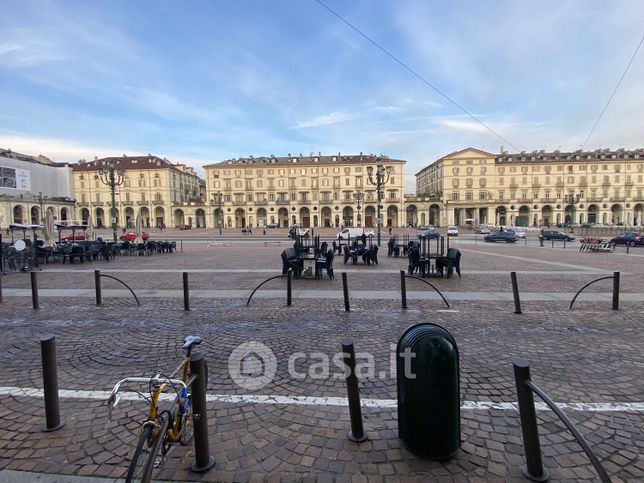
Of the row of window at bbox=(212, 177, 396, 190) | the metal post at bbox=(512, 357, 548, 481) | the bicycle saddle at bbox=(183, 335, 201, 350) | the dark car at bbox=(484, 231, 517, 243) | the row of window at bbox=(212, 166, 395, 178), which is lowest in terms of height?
the dark car at bbox=(484, 231, 517, 243)

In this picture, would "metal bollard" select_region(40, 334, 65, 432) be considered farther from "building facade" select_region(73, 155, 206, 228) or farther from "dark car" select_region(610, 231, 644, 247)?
"building facade" select_region(73, 155, 206, 228)

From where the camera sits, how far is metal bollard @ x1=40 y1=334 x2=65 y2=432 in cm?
319

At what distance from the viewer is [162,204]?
91.6 m

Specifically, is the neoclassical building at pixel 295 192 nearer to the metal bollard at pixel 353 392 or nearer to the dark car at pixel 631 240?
the dark car at pixel 631 240

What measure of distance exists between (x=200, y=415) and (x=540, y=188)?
107 metres

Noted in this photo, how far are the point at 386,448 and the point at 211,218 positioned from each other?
9295 cm

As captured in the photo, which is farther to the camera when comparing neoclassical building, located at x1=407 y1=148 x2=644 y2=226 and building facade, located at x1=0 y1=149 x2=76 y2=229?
neoclassical building, located at x1=407 y1=148 x2=644 y2=226

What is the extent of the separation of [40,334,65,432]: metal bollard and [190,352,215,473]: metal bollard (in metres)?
1.61

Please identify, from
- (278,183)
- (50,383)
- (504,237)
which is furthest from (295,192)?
(50,383)

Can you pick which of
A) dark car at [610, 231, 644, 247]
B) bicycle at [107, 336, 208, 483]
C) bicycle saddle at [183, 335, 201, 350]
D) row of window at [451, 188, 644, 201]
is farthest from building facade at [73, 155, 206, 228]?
bicycle at [107, 336, 208, 483]

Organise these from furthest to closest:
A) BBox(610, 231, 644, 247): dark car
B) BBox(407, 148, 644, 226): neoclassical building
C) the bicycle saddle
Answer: BBox(407, 148, 644, 226): neoclassical building → BBox(610, 231, 644, 247): dark car → the bicycle saddle

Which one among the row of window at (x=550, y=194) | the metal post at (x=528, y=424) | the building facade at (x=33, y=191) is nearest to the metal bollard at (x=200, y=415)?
the metal post at (x=528, y=424)

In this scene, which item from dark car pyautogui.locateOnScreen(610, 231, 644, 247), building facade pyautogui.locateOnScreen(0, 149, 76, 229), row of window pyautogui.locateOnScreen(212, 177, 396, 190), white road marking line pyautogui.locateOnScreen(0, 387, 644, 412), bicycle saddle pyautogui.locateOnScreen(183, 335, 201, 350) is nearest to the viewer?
bicycle saddle pyautogui.locateOnScreen(183, 335, 201, 350)

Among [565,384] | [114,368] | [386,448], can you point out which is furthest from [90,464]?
[565,384]
